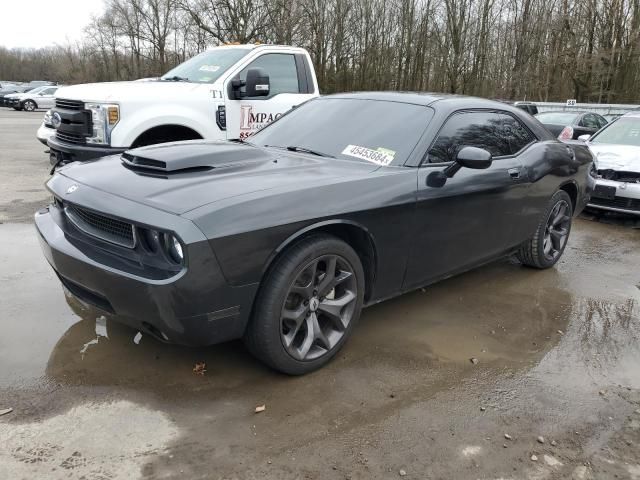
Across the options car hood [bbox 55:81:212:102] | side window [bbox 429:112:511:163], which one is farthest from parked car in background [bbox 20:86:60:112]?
side window [bbox 429:112:511:163]

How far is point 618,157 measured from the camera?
7.55 m

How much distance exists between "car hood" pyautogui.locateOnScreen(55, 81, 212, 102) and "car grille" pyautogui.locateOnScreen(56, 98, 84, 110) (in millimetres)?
44

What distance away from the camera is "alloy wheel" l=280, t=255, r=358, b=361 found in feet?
9.82

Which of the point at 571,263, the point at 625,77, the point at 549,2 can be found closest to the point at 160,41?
the point at 549,2

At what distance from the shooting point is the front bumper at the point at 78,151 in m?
5.76

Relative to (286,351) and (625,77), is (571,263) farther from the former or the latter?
(625,77)

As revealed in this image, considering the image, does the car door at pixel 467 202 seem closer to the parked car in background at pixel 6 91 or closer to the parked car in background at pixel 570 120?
the parked car in background at pixel 570 120

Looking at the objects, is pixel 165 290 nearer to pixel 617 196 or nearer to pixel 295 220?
pixel 295 220

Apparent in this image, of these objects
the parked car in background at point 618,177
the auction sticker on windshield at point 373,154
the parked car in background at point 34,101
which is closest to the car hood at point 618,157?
the parked car in background at point 618,177

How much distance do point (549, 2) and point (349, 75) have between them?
1294 cm

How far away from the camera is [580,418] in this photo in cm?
287

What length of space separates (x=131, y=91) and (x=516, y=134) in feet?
13.4

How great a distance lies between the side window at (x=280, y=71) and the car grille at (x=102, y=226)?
427 cm

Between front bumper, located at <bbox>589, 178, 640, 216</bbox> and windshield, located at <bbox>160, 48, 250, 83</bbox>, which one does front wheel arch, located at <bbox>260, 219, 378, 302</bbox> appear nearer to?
windshield, located at <bbox>160, 48, 250, 83</bbox>
